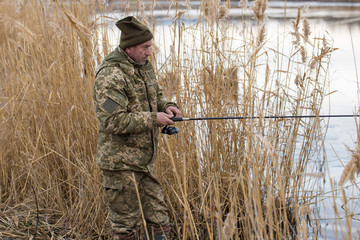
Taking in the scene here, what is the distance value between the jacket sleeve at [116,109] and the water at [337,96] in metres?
0.82

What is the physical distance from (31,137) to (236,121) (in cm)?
136

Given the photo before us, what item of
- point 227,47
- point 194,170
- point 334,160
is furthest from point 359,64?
point 194,170

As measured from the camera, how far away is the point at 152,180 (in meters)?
2.64

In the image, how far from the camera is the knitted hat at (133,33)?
8.11ft

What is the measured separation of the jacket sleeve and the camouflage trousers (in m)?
0.27

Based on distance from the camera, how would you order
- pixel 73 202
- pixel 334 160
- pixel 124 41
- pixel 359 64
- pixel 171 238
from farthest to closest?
pixel 359 64 < pixel 334 160 < pixel 73 202 < pixel 171 238 < pixel 124 41

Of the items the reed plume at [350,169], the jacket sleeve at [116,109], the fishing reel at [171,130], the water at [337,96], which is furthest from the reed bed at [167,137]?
the reed plume at [350,169]

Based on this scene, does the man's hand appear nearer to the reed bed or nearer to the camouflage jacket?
the camouflage jacket

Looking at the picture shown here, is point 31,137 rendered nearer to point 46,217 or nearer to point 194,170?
point 46,217

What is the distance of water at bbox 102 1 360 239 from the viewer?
3371 mm

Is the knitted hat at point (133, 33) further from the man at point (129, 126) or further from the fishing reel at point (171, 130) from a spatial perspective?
the fishing reel at point (171, 130)

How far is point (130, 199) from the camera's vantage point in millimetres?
2600

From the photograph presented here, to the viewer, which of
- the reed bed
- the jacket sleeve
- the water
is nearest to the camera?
the jacket sleeve

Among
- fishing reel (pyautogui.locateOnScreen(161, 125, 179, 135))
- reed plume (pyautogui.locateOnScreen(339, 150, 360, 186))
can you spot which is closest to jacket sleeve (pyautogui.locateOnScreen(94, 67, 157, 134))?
fishing reel (pyautogui.locateOnScreen(161, 125, 179, 135))
